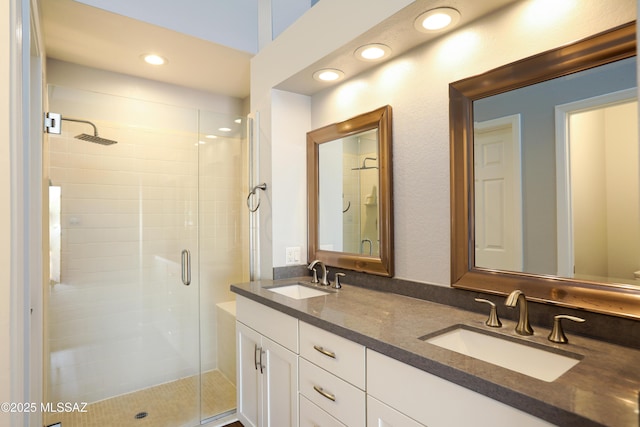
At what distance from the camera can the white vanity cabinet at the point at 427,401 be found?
81 cm

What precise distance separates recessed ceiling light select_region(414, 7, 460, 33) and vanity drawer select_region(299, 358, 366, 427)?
58.8 inches

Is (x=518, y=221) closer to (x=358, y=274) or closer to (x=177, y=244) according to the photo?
(x=358, y=274)

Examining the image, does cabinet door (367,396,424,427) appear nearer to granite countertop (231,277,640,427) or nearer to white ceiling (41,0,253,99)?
granite countertop (231,277,640,427)

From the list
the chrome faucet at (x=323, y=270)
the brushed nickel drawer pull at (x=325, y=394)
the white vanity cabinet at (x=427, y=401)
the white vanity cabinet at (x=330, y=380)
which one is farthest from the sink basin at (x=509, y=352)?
the chrome faucet at (x=323, y=270)

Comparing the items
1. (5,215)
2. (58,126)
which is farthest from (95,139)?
(5,215)

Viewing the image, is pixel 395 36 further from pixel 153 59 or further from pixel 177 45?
pixel 153 59

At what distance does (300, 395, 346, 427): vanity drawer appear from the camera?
4.22 ft

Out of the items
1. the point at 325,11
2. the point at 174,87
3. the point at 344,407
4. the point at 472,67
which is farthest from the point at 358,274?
the point at 174,87

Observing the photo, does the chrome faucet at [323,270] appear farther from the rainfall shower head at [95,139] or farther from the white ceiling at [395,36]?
the rainfall shower head at [95,139]

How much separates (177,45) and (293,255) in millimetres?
1627

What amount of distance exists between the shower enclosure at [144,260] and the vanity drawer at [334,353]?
1.34 meters

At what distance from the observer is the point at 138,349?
2578 millimetres

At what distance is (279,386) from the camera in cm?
163

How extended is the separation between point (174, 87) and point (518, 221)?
286 cm
